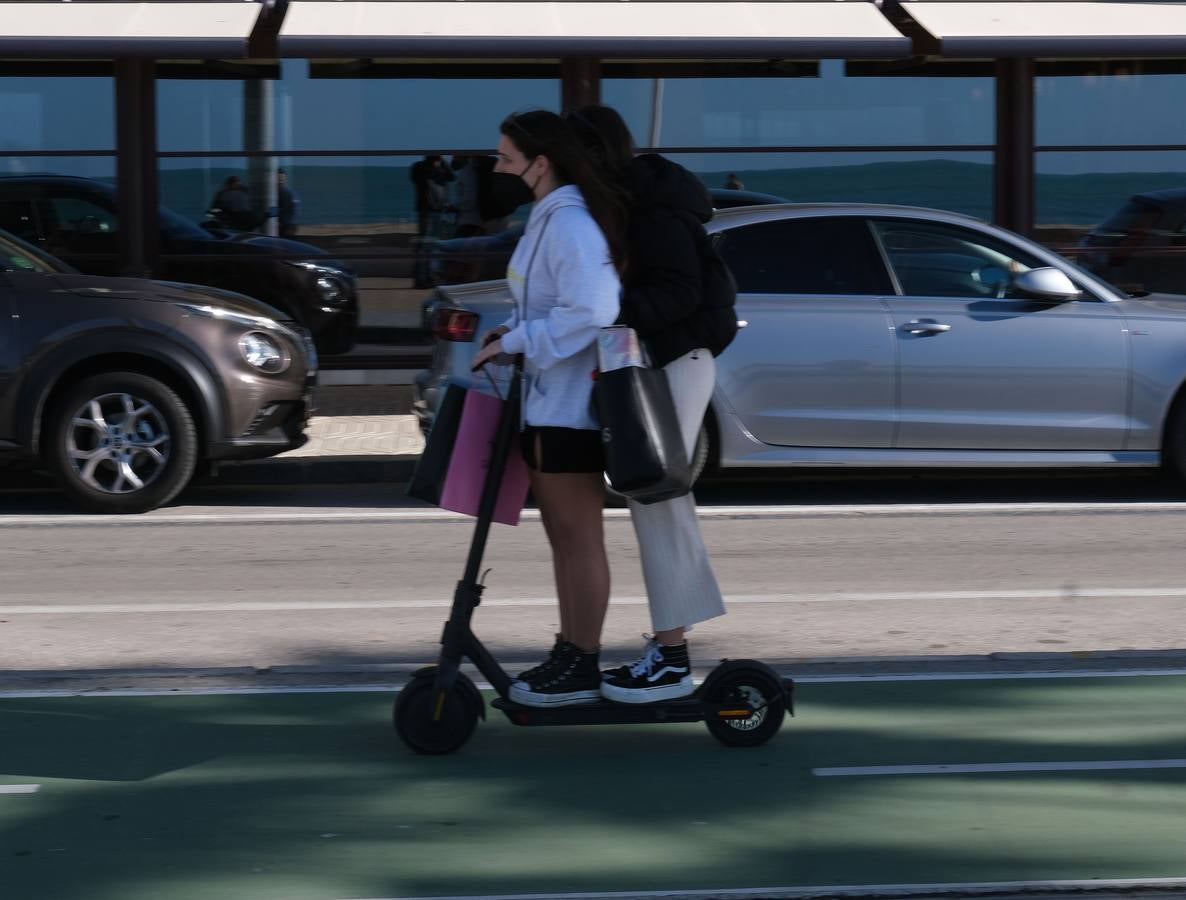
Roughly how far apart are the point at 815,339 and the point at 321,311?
6497 millimetres

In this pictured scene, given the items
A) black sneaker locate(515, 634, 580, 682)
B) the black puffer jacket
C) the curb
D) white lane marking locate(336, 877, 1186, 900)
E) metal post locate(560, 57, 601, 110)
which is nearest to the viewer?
white lane marking locate(336, 877, 1186, 900)

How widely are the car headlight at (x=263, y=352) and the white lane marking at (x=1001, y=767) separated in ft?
19.5

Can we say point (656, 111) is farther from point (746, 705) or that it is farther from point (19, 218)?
point (746, 705)

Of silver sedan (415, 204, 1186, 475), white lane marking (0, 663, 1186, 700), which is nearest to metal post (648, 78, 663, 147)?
silver sedan (415, 204, 1186, 475)

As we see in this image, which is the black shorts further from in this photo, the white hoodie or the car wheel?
the car wheel

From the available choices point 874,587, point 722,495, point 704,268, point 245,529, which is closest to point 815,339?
point 722,495

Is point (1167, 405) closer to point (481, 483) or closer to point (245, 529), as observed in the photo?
point (245, 529)

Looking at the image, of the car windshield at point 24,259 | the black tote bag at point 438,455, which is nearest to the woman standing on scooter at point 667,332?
the black tote bag at point 438,455

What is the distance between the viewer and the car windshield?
10.2 meters

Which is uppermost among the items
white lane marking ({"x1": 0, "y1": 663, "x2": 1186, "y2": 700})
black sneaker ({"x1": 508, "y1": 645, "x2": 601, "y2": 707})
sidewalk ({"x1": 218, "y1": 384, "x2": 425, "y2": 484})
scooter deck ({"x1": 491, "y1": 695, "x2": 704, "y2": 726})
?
sidewalk ({"x1": 218, "y1": 384, "x2": 425, "y2": 484})

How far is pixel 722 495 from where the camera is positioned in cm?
1077

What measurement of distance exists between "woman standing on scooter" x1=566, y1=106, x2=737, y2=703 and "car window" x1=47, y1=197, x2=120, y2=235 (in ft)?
35.5

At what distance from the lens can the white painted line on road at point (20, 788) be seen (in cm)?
480

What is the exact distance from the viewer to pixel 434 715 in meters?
4.97
